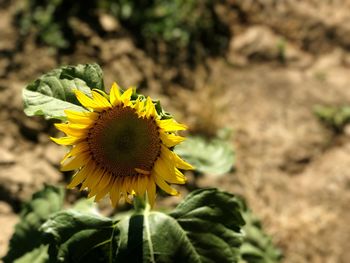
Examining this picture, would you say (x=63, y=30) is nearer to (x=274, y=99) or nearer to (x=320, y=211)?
(x=274, y=99)

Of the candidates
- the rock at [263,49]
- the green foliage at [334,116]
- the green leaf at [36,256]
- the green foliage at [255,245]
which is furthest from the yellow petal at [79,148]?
the rock at [263,49]

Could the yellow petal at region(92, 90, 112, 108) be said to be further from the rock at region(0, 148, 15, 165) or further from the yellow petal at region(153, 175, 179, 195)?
the rock at region(0, 148, 15, 165)

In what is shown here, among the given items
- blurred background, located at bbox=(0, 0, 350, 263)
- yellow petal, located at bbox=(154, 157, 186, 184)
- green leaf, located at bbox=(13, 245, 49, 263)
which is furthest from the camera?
blurred background, located at bbox=(0, 0, 350, 263)

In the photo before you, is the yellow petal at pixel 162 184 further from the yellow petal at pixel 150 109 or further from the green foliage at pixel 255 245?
the green foliage at pixel 255 245

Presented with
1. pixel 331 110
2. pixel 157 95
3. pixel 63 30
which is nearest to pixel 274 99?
pixel 331 110

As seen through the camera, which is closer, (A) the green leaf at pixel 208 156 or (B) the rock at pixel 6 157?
(A) the green leaf at pixel 208 156

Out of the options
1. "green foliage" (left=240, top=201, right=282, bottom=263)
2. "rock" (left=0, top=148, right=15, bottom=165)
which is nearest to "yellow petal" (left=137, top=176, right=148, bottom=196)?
"green foliage" (left=240, top=201, right=282, bottom=263)

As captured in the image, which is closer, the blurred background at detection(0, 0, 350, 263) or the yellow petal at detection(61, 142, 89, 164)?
the yellow petal at detection(61, 142, 89, 164)
